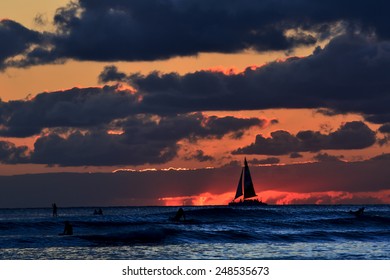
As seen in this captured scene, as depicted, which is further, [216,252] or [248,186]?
[248,186]

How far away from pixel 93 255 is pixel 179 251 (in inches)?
215

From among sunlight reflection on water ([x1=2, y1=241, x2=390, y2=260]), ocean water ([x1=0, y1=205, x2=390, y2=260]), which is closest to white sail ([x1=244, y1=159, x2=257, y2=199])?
ocean water ([x1=0, y1=205, x2=390, y2=260])

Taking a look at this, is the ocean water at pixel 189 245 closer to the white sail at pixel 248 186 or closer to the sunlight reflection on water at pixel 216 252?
the sunlight reflection on water at pixel 216 252

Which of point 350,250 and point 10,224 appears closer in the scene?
point 350,250

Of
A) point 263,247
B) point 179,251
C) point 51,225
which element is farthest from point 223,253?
point 51,225

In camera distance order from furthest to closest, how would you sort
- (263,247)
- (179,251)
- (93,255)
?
(263,247), (179,251), (93,255)

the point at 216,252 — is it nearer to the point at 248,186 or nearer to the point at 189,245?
the point at 189,245

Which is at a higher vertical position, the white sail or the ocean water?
the white sail

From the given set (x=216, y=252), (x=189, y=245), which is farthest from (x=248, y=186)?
(x=216, y=252)

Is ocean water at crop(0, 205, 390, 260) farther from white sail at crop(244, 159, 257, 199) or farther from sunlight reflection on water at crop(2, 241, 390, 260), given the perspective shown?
white sail at crop(244, 159, 257, 199)

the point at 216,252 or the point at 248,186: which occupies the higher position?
the point at 248,186
